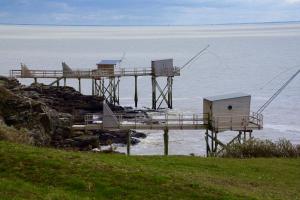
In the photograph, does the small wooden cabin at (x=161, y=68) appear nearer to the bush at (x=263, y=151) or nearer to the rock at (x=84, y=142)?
the rock at (x=84, y=142)

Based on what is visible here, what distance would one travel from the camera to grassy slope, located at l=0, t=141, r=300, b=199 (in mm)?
15523

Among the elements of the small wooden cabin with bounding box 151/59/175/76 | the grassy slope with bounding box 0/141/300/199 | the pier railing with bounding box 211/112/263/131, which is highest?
the small wooden cabin with bounding box 151/59/175/76

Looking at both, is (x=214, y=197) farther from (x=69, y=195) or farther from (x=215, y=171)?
(x=215, y=171)

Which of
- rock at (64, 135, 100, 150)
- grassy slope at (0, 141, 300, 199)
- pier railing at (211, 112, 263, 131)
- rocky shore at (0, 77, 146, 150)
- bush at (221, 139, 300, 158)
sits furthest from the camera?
rock at (64, 135, 100, 150)

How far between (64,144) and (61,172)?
19.5 meters

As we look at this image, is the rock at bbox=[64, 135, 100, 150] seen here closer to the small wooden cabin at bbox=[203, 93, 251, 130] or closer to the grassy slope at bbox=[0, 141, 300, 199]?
the small wooden cabin at bbox=[203, 93, 251, 130]

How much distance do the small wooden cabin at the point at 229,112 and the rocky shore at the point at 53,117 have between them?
7809mm

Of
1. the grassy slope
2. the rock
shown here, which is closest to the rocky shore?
the rock

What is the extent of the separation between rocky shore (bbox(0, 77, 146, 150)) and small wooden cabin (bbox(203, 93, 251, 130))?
25.6 feet

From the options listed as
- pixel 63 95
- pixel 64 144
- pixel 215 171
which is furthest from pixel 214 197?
pixel 63 95

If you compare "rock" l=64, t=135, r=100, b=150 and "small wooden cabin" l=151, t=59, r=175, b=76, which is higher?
"small wooden cabin" l=151, t=59, r=175, b=76

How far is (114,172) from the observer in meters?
17.3

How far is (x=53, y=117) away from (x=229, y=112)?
1164 cm

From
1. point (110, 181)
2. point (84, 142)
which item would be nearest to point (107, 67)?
point (84, 142)
